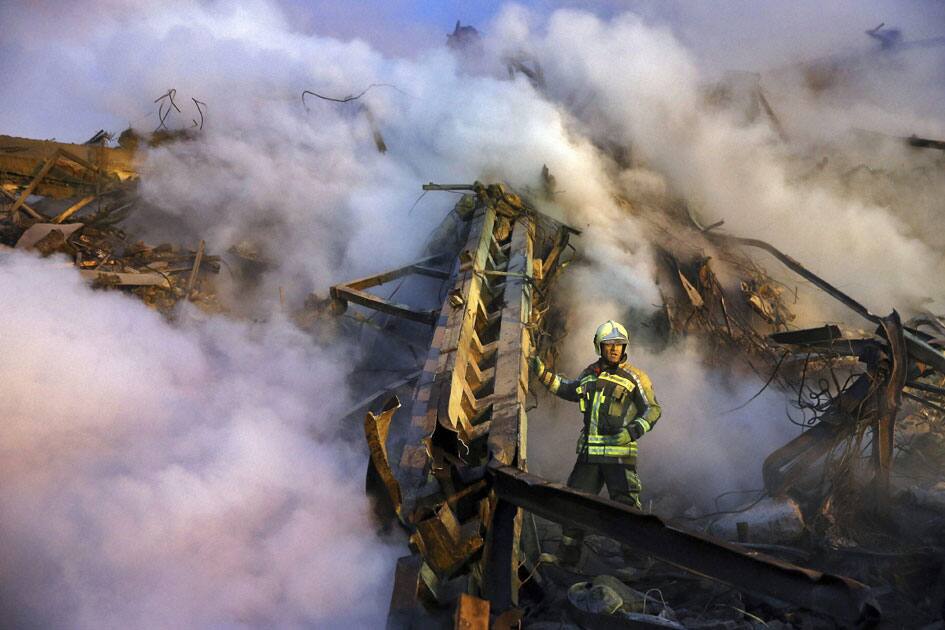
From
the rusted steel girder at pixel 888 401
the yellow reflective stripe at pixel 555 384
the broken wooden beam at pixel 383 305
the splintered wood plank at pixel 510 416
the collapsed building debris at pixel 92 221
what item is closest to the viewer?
the splintered wood plank at pixel 510 416

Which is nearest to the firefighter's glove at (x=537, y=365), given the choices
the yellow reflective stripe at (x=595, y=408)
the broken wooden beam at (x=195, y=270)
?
the yellow reflective stripe at (x=595, y=408)

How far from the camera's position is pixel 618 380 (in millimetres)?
5902

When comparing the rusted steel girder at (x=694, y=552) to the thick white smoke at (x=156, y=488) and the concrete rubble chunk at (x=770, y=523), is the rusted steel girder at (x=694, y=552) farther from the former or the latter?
the concrete rubble chunk at (x=770, y=523)

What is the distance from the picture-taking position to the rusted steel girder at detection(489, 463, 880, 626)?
287 cm

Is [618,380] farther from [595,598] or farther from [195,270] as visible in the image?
[195,270]

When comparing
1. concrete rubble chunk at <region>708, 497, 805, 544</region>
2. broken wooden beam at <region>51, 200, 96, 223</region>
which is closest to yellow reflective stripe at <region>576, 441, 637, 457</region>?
concrete rubble chunk at <region>708, 497, 805, 544</region>

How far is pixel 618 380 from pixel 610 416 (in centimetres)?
33

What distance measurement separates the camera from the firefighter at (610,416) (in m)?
5.61

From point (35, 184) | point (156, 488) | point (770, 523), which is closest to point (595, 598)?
point (770, 523)

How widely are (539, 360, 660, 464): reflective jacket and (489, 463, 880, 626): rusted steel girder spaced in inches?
82.2

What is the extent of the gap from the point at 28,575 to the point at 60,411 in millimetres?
1355

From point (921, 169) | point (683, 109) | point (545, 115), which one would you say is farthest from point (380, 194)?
point (921, 169)

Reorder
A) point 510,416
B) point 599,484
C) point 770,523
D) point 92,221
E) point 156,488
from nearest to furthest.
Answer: point 156,488 < point 510,416 < point 770,523 < point 599,484 < point 92,221

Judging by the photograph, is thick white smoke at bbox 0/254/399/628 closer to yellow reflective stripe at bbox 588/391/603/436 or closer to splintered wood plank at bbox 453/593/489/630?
splintered wood plank at bbox 453/593/489/630
